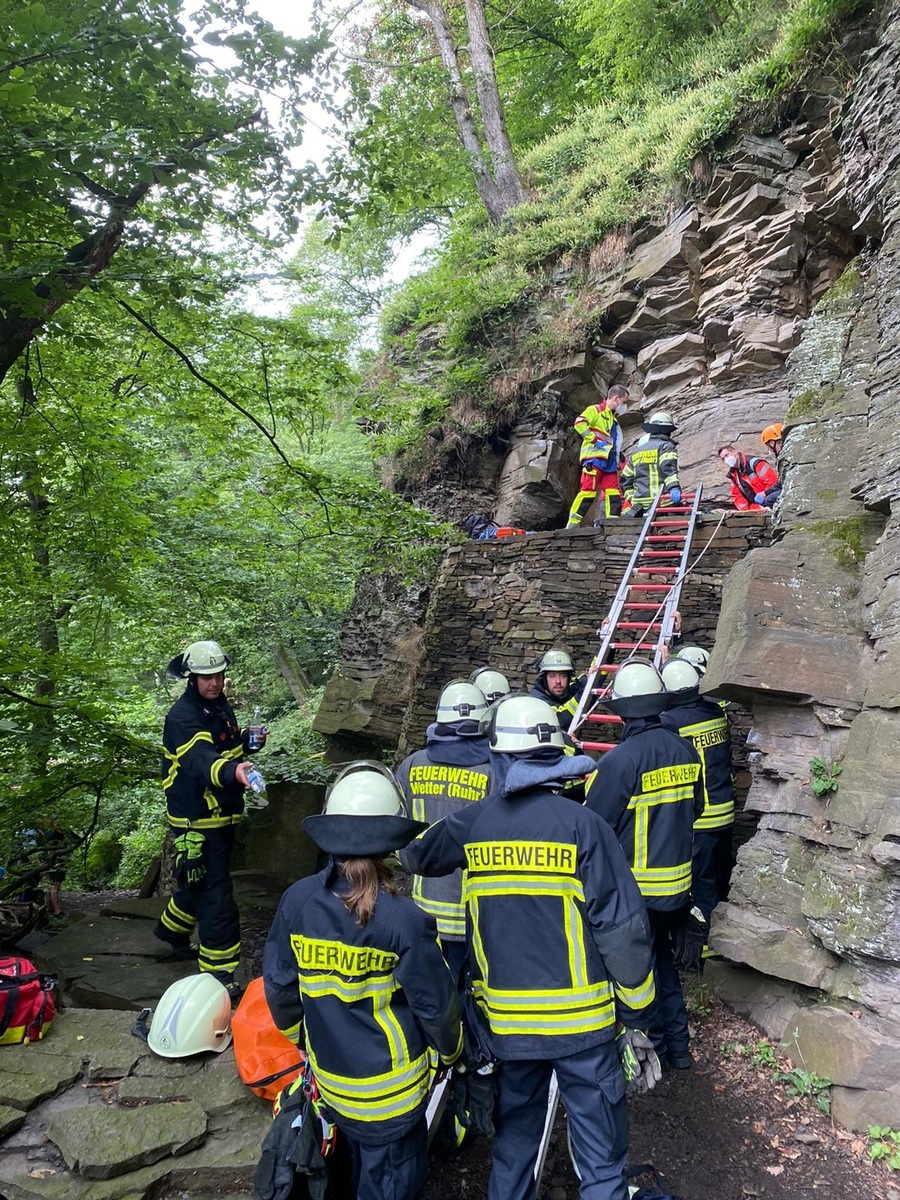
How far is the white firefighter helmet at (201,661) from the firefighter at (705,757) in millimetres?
Result: 3067

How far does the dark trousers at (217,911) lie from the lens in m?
4.41

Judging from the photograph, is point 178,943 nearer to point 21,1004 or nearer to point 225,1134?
point 21,1004

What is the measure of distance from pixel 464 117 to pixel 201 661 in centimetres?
1518

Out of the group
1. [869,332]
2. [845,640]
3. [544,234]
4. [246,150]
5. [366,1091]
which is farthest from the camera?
[544,234]

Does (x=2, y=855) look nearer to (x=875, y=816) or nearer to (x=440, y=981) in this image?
(x=440, y=981)

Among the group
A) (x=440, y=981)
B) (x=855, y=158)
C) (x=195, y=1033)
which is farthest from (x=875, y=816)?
(x=855, y=158)

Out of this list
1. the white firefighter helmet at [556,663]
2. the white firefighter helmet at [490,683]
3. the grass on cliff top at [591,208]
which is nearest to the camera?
the white firefighter helmet at [490,683]

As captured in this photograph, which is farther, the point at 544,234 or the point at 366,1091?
the point at 544,234

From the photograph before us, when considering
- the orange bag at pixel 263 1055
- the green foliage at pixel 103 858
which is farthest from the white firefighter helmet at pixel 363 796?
the green foliage at pixel 103 858

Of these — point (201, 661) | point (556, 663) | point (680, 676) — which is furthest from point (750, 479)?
point (201, 661)

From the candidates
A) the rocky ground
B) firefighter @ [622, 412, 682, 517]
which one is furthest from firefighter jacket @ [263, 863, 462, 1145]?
firefighter @ [622, 412, 682, 517]

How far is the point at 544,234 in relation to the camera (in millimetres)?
12773

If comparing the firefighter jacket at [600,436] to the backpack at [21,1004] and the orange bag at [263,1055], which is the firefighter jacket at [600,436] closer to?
the orange bag at [263,1055]

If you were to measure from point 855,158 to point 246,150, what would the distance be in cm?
529
